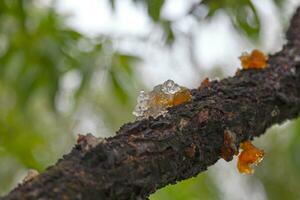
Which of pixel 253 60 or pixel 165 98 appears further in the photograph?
pixel 253 60

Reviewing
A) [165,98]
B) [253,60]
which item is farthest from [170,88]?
[253,60]

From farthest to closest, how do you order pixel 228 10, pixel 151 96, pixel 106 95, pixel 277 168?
1. pixel 106 95
2. pixel 277 168
3. pixel 228 10
4. pixel 151 96

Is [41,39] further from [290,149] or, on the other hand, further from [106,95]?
[106,95]

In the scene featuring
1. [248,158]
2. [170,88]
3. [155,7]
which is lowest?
[248,158]

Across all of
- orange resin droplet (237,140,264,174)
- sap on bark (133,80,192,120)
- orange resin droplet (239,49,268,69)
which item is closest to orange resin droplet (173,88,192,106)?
sap on bark (133,80,192,120)

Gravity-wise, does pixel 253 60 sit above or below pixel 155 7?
below

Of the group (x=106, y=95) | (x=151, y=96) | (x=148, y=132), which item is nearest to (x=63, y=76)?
(x=151, y=96)

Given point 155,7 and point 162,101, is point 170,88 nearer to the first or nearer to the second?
point 162,101
